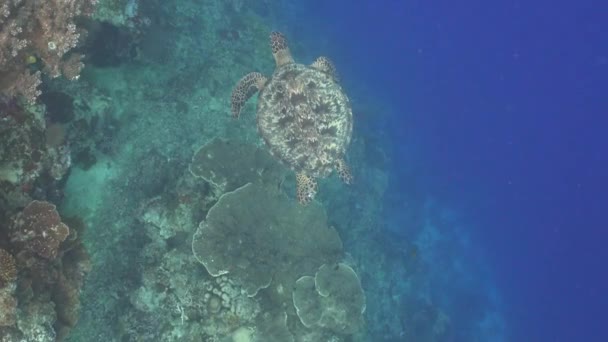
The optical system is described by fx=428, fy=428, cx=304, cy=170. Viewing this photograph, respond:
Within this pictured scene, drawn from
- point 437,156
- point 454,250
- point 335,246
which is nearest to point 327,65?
point 335,246

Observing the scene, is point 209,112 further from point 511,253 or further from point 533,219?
point 533,219

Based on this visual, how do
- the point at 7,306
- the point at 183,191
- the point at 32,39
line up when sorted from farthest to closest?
the point at 183,191
the point at 32,39
the point at 7,306

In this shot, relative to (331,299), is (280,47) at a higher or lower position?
higher

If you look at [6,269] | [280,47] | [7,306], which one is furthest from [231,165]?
[7,306]

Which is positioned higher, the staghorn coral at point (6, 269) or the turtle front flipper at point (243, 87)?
the staghorn coral at point (6, 269)

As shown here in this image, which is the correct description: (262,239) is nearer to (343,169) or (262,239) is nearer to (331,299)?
(331,299)

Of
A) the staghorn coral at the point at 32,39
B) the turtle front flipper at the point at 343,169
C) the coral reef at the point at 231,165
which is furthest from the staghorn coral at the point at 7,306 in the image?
the turtle front flipper at the point at 343,169

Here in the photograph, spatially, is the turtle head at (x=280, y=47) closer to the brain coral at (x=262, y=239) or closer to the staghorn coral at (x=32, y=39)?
the brain coral at (x=262, y=239)
